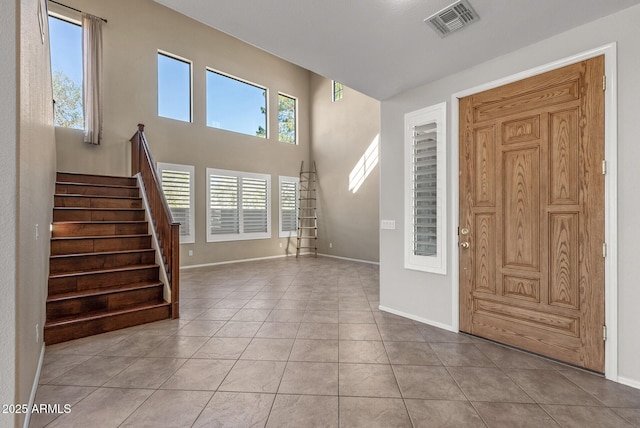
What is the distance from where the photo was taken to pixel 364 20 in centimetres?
216

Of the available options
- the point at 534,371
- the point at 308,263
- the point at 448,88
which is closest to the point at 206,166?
the point at 308,263

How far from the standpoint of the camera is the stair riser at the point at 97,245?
11.4 ft

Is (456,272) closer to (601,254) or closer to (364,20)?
(601,254)

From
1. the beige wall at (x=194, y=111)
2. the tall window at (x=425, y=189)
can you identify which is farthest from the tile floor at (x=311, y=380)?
the beige wall at (x=194, y=111)

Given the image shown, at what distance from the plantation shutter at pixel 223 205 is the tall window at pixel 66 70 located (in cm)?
271

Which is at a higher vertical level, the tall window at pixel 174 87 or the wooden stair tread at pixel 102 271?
the tall window at pixel 174 87

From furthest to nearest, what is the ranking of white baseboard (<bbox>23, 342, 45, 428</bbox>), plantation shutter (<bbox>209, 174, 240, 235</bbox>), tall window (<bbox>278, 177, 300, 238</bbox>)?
tall window (<bbox>278, 177, 300, 238</bbox>) → plantation shutter (<bbox>209, 174, 240, 235</bbox>) → white baseboard (<bbox>23, 342, 45, 428</bbox>)

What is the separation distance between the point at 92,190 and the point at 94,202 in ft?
1.24

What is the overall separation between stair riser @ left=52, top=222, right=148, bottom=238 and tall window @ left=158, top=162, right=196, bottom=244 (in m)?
2.01

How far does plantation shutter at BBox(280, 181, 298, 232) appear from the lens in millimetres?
8344

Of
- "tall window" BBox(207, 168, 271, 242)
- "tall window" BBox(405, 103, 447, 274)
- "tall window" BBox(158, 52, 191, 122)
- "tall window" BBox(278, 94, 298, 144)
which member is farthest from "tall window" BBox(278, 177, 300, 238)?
"tall window" BBox(405, 103, 447, 274)

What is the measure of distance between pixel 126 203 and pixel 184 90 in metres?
3.37

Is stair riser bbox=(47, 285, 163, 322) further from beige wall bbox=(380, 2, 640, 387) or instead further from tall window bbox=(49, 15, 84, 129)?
tall window bbox=(49, 15, 84, 129)
